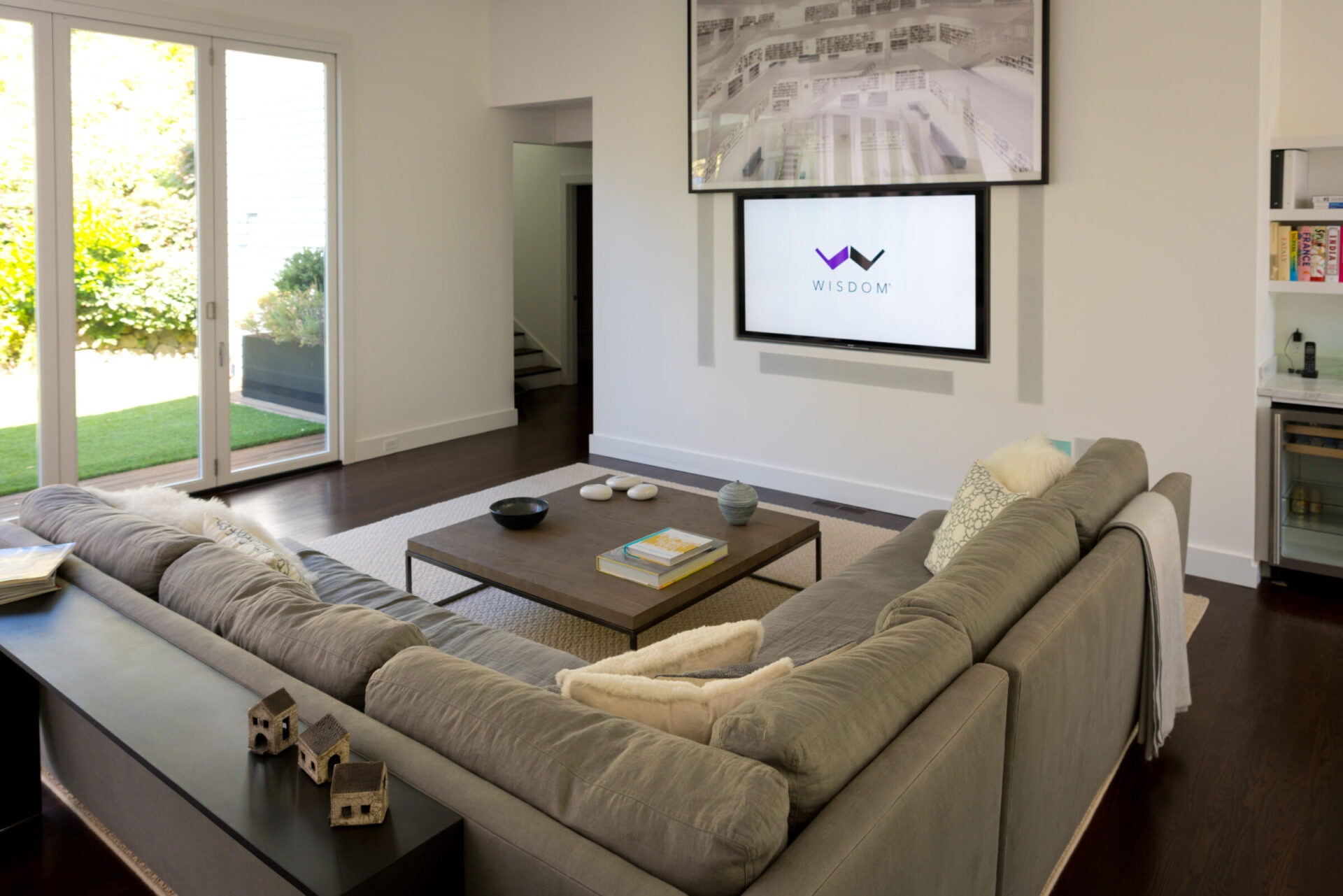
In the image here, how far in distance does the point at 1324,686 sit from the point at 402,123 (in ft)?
19.0

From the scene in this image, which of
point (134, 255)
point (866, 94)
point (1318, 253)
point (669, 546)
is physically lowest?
point (669, 546)

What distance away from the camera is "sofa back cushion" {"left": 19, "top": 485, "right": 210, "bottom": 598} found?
2.50 metres

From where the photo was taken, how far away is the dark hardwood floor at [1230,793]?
248 cm

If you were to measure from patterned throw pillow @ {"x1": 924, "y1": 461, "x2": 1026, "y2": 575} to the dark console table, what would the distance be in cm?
195

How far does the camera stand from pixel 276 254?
6.06m

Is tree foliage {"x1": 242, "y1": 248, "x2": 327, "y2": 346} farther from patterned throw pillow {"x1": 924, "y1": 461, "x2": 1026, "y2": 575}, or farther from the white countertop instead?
the white countertop

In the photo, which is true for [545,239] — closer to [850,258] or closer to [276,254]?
[276,254]

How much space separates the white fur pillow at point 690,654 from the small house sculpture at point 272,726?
46 cm

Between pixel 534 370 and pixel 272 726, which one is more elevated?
pixel 534 370

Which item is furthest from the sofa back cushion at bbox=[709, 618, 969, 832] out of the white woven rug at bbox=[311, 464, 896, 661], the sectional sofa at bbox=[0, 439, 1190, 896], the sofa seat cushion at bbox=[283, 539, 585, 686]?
the white woven rug at bbox=[311, 464, 896, 661]

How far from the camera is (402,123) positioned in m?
6.66

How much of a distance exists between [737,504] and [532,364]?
249 inches

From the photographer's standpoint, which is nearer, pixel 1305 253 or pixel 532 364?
pixel 1305 253

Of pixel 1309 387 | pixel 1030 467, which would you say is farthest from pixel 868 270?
pixel 1030 467
